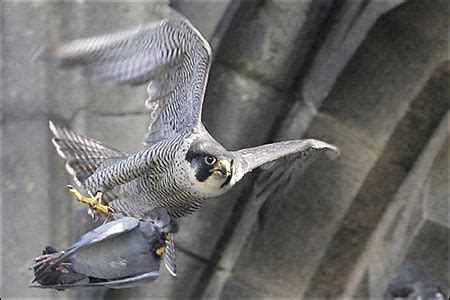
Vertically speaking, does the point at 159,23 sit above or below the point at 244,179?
above

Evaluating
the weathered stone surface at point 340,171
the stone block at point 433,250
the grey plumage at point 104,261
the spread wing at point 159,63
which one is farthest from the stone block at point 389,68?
the grey plumage at point 104,261

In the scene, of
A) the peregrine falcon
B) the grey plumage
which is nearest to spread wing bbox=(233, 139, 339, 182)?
the peregrine falcon

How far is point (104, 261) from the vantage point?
140 inches

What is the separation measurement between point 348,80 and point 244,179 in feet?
1.14

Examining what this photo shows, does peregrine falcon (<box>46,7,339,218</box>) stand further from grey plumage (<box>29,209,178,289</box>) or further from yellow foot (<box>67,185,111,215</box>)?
grey plumage (<box>29,209,178,289</box>)

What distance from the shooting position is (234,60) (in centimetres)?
444

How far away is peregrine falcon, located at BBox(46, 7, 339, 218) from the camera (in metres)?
4.05

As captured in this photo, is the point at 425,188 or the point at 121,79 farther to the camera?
the point at 425,188

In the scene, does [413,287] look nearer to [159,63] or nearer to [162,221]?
[162,221]

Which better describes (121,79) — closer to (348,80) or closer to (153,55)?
(153,55)

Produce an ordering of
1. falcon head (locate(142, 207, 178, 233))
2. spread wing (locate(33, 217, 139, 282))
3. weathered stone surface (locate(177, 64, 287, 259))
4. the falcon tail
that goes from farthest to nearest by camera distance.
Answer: weathered stone surface (locate(177, 64, 287, 259)) < the falcon tail < falcon head (locate(142, 207, 178, 233)) < spread wing (locate(33, 217, 139, 282))

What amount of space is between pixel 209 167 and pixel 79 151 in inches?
18.0

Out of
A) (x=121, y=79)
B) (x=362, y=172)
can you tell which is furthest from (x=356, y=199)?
(x=121, y=79)

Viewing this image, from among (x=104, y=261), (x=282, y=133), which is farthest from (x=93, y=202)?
(x=282, y=133)
